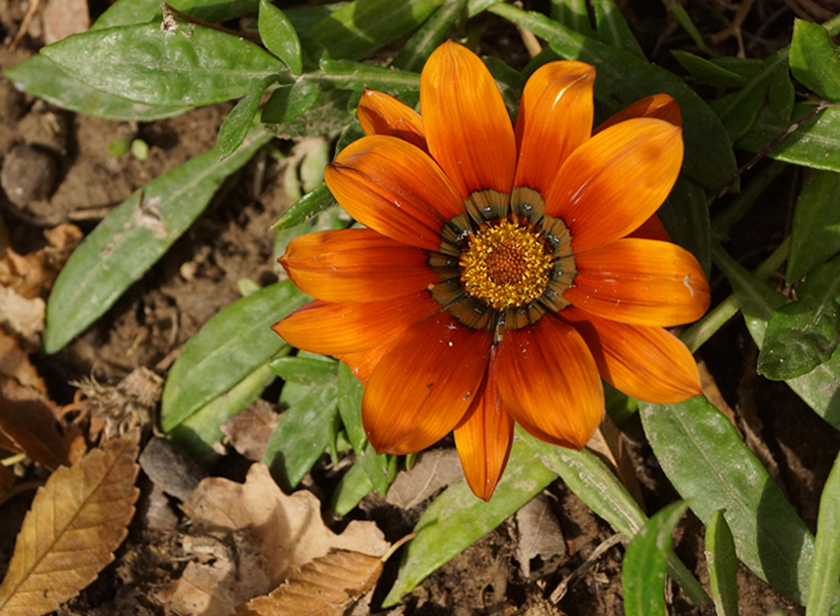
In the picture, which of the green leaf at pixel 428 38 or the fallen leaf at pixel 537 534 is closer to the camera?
the green leaf at pixel 428 38

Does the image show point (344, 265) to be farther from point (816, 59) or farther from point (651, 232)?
point (816, 59)

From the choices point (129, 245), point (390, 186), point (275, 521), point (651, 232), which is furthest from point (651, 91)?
point (129, 245)

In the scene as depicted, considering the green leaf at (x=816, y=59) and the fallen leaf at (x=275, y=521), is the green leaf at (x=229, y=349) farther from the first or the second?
the green leaf at (x=816, y=59)

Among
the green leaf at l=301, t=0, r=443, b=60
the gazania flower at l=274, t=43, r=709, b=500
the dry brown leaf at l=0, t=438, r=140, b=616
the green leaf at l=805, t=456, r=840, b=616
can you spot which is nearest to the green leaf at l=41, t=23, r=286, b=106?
the green leaf at l=301, t=0, r=443, b=60

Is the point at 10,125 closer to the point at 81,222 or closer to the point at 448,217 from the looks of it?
the point at 81,222

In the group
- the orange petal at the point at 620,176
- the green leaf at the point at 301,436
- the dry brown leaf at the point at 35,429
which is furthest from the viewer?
the dry brown leaf at the point at 35,429

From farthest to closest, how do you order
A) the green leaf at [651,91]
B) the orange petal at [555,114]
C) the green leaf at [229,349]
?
the green leaf at [229,349]
the green leaf at [651,91]
the orange petal at [555,114]

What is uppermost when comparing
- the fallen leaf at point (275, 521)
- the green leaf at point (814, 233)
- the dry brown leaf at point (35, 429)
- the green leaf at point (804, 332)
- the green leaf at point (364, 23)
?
the green leaf at point (364, 23)

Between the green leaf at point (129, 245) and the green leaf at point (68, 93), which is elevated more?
the green leaf at point (68, 93)

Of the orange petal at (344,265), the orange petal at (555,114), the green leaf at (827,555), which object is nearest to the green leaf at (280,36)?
the orange petal at (344,265)
